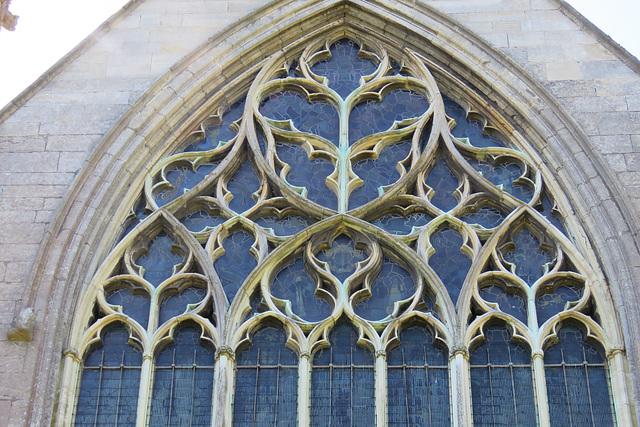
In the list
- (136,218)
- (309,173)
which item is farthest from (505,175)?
(136,218)

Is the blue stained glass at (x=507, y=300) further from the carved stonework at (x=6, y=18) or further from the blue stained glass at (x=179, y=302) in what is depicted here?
the carved stonework at (x=6, y=18)

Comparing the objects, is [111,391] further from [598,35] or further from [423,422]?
[598,35]

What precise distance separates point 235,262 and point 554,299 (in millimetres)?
3503

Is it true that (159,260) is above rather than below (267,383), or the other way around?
above

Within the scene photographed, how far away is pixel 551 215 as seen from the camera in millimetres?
15977

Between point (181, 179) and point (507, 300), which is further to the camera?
point (181, 179)

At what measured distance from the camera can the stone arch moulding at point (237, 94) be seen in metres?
15.0

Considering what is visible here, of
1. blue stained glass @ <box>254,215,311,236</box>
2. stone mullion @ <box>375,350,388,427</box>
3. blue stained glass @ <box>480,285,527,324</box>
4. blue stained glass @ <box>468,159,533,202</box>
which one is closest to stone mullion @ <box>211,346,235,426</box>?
stone mullion @ <box>375,350,388,427</box>

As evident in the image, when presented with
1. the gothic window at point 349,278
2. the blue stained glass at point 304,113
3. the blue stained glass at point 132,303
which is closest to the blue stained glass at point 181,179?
the gothic window at point 349,278

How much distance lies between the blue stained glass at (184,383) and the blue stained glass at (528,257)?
3.48m

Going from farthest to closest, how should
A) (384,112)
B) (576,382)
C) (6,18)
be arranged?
(384,112), (6,18), (576,382)

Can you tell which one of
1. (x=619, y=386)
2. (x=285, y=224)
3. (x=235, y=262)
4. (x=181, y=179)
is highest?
(x=181, y=179)

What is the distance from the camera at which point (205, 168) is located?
16.7 m

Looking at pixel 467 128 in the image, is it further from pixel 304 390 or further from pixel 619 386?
pixel 304 390
